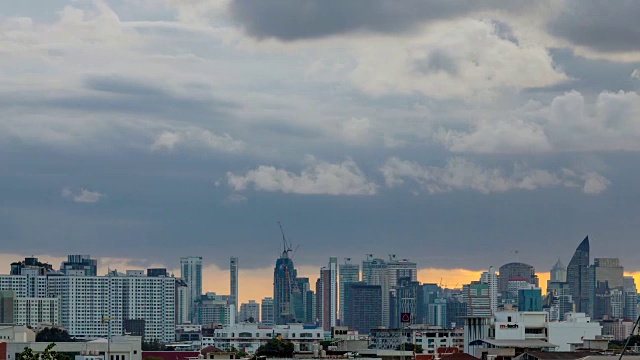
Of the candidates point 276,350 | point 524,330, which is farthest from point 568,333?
point 276,350

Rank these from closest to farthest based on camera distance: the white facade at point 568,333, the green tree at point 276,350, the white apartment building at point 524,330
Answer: the green tree at point 276,350 → the white apartment building at point 524,330 → the white facade at point 568,333

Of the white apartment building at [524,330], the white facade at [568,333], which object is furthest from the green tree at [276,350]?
the white facade at [568,333]

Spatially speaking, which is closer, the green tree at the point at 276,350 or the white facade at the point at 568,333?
the green tree at the point at 276,350

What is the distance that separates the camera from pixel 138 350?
149 meters

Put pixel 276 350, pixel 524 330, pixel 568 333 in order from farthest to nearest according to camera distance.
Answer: pixel 276 350 → pixel 568 333 → pixel 524 330

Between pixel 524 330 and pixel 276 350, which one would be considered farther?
pixel 276 350

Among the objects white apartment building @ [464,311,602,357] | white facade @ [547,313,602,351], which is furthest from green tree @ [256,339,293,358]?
white facade @ [547,313,602,351]

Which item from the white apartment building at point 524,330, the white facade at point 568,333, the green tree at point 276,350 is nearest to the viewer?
the green tree at point 276,350

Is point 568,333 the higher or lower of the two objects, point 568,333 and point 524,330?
the lower

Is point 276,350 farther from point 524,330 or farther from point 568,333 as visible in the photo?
point 568,333

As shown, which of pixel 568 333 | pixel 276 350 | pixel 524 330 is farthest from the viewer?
pixel 276 350

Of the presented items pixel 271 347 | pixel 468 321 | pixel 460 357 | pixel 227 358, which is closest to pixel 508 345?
pixel 460 357

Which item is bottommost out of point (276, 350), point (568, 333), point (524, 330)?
point (276, 350)

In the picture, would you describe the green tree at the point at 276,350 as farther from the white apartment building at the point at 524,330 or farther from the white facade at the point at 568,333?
the white facade at the point at 568,333
